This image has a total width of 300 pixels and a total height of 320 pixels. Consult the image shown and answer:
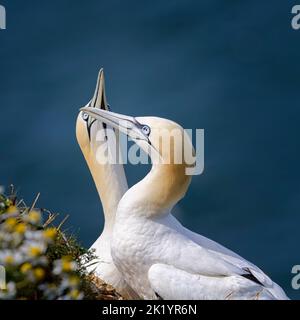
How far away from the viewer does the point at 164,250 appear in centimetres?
716

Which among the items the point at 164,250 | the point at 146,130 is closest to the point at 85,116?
the point at 146,130

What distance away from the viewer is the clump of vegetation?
5.84 m

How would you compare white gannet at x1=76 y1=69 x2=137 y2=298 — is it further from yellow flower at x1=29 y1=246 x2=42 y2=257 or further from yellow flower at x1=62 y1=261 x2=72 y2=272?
yellow flower at x1=29 y1=246 x2=42 y2=257

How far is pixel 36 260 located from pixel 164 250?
136cm

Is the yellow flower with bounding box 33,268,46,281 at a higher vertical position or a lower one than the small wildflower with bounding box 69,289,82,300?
higher

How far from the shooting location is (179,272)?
7.07 meters

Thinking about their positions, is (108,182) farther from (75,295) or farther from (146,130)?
(75,295)

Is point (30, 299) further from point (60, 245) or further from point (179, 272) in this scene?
point (179, 272)

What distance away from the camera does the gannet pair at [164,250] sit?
704 cm

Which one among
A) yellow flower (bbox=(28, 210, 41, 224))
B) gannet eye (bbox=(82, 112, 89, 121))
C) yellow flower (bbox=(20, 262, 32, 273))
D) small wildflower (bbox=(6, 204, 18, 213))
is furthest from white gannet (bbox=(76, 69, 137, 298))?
yellow flower (bbox=(20, 262, 32, 273))
